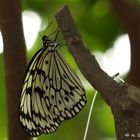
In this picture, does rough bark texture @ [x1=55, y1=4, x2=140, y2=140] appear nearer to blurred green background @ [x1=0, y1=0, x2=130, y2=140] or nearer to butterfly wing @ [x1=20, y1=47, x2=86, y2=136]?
butterfly wing @ [x1=20, y1=47, x2=86, y2=136]

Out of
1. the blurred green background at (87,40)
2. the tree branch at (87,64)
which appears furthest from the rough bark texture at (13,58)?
the blurred green background at (87,40)

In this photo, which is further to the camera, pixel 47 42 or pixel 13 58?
pixel 47 42

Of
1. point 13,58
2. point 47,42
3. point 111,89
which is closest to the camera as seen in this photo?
point 111,89

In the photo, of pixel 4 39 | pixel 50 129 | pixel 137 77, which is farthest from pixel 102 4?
pixel 137 77

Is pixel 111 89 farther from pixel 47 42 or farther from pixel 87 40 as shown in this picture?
pixel 87 40

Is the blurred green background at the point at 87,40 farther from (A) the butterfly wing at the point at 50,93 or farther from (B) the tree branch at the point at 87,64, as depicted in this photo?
(B) the tree branch at the point at 87,64

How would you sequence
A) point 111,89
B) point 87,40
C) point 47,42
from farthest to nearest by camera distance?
point 87,40, point 47,42, point 111,89

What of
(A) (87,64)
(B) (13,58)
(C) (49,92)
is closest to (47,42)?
(C) (49,92)
